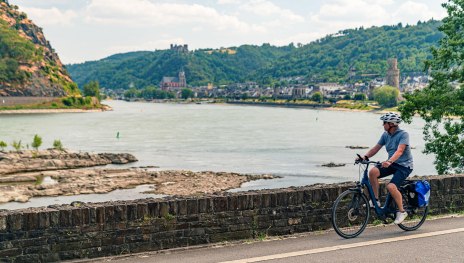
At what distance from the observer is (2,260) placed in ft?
23.9

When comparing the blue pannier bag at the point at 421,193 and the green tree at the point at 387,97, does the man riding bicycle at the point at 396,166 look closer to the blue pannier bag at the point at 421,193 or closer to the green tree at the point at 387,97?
the blue pannier bag at the point at 421,193

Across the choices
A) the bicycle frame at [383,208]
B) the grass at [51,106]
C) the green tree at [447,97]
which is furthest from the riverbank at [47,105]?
the bicycle frame at [383,208]

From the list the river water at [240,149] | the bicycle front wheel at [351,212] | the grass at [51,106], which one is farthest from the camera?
the grass at [51,106]

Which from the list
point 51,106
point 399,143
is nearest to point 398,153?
point 399,143

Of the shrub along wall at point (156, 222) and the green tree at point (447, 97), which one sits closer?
the shrub along wall at point (156, 222)

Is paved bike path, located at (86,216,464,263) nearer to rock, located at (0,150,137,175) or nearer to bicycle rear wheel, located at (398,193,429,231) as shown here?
bicycle rear wheel, located at (398,193,429,231)

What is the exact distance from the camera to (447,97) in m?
22.8

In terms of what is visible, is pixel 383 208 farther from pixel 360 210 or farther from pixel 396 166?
pixel 396 166

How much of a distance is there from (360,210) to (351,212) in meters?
0.17

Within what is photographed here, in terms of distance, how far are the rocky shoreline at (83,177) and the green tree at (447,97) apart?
53.8 feet

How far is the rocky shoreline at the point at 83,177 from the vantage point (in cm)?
4047

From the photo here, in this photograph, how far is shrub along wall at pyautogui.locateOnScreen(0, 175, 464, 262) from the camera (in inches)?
293

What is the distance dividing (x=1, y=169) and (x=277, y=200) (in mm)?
48013

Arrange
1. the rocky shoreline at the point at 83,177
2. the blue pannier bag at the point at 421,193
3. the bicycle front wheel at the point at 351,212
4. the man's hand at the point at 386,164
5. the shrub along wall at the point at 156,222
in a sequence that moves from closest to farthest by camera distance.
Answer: the shrub along wall at the point at 156,222, the man's hand at the point at 386,164, the bicycle front wheel at the point at 351,212, the blue pannier bag at the point at 421,193, the rocky shoreline at the point at 83,177
